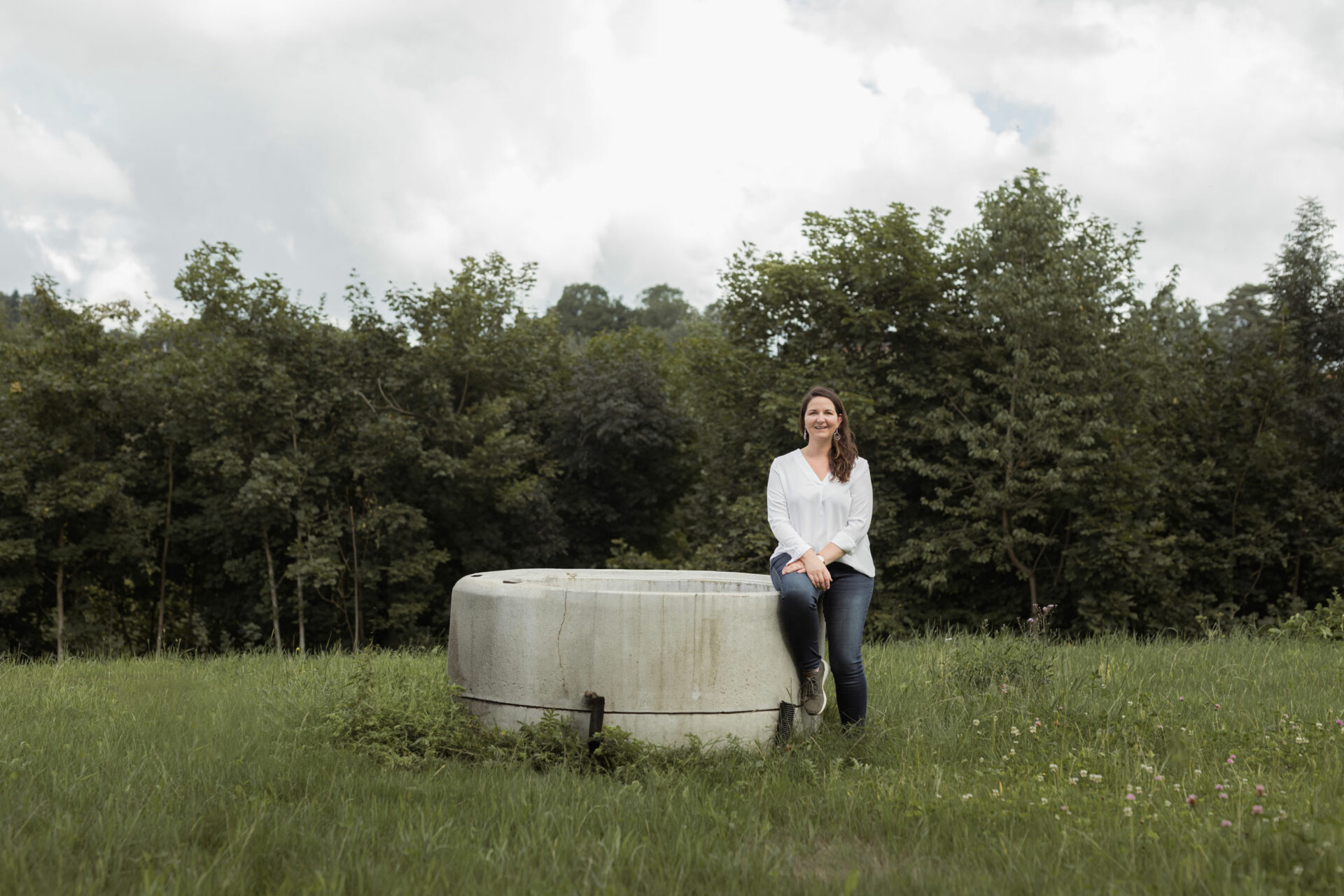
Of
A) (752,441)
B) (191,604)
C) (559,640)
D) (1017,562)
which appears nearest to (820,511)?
(559,640)

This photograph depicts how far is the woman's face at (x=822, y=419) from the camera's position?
502cm

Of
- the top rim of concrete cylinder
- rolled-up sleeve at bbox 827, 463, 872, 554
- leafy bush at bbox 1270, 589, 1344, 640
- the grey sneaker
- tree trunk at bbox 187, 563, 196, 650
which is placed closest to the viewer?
rolled-up sleeve at bbox 827, 463, 872, 554

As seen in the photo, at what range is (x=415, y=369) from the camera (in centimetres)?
2452

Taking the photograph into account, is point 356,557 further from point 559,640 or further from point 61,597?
point 559,640

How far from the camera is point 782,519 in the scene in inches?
197

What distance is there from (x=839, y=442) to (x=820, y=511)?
40 centimetres

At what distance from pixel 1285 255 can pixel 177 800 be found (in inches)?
942

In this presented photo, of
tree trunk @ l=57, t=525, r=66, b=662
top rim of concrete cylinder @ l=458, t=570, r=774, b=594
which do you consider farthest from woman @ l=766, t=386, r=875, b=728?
tree trunk @ l=57, t=525, r=66, b=662

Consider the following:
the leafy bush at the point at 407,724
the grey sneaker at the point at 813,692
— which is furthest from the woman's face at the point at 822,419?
the leafy bush at the point at 407,724

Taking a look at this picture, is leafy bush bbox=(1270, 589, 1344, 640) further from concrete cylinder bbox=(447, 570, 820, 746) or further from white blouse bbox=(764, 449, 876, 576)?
concrete cylinder bbox=(447, 570, 820, 746)

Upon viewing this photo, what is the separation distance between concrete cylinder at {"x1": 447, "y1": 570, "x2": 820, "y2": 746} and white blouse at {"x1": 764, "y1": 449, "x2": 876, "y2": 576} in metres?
0.38

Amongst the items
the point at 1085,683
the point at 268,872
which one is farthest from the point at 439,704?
the point at 1085,683

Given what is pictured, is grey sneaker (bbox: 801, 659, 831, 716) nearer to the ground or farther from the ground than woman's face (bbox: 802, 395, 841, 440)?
nearer to the ground

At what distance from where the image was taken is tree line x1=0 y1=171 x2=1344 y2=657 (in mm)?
19547
